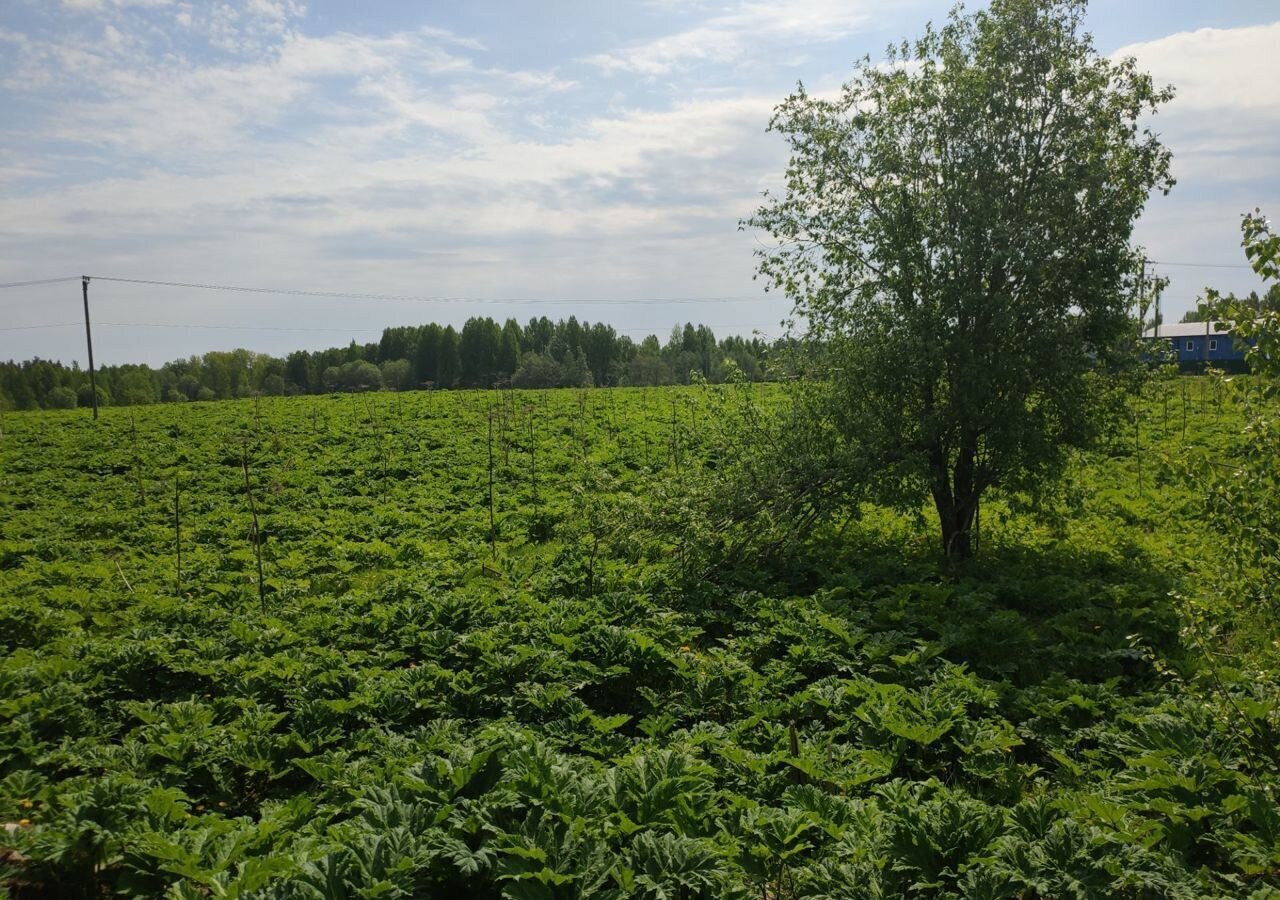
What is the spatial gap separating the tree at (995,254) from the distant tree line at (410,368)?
57184 millimetres

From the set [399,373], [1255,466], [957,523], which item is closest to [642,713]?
[1255,466]

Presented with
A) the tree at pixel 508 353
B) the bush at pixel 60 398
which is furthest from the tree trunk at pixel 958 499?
the bush at pixel 60 398

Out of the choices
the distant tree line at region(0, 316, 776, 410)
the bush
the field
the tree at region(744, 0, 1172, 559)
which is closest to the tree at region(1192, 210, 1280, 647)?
the field

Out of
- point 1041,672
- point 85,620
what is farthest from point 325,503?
point 1041,672

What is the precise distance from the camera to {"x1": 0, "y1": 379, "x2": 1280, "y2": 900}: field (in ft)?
14.8

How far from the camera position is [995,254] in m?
11.1

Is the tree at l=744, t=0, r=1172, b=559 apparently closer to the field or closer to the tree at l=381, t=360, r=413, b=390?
the field

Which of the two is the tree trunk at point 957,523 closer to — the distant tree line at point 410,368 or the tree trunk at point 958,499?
the tree trunk at point 958,499

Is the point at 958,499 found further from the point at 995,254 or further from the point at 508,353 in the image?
the point at 508,353

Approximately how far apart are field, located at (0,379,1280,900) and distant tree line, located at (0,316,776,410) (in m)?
57.0

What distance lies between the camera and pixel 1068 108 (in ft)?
38.9

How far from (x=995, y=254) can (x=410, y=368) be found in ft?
267

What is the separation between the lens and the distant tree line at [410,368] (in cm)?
7982

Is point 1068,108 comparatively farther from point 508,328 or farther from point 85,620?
point 508,328
